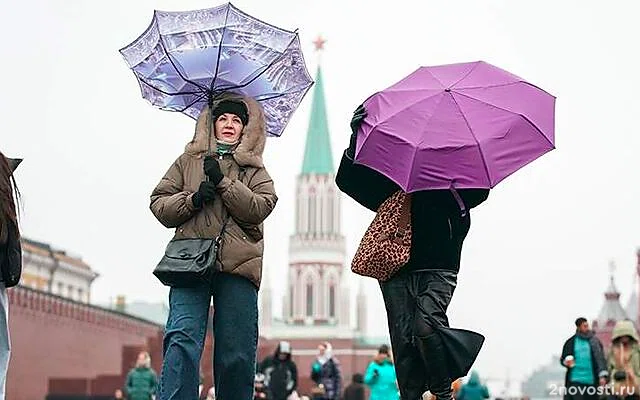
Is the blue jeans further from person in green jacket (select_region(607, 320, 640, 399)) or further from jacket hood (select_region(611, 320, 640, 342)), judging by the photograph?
jacket hood (select_region(611, 320, 640, 342))

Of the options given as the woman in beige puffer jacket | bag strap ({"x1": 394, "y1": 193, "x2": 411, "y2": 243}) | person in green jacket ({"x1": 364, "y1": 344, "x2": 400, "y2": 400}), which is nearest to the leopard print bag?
bag strap ({"x1": 394, "y1": 193, "x2": 411, "y2": 243})

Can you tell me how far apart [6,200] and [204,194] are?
37.7 inches

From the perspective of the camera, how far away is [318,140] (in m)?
104

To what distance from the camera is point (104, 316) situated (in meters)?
56.0

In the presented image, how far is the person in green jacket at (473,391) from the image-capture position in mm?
16547

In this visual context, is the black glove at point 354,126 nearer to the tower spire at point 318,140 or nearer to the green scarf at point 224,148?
the green scarf at point 224,148

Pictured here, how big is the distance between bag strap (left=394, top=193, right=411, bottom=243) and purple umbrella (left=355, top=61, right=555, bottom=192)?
0.22 m

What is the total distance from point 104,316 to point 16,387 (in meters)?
13.3

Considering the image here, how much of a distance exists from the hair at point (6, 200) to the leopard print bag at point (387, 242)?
169 cm

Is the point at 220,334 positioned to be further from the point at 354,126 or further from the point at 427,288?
the point at 354,126

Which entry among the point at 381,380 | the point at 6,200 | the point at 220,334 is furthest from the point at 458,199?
the point at 381,380

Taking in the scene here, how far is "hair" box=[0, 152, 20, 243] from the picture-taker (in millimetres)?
6047

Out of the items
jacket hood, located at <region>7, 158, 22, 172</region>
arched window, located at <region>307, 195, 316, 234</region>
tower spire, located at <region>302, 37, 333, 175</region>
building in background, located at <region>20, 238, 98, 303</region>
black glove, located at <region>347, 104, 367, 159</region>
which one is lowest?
jacket hood, located at <region>7, 158, 22, 172</region>

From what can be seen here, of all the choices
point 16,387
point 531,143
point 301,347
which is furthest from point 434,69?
point 301,347
